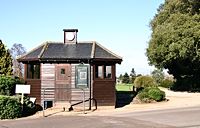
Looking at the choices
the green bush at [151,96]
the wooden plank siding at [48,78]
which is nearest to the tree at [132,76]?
the green bush at [151,96]

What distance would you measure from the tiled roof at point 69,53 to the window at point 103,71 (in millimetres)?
641

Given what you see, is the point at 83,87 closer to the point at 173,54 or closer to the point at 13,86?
the point at 13,86

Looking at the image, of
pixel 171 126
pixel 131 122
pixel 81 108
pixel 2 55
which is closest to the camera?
pixel 171 126

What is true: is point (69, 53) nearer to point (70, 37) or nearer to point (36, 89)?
point (70, 37)

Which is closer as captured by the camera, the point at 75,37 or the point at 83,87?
the point at 83,87

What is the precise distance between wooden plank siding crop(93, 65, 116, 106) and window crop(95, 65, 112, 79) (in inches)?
13.0

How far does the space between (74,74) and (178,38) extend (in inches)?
525

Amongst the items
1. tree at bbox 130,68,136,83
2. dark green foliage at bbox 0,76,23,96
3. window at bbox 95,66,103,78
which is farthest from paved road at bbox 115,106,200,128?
tree at bbox 130,68,136,83

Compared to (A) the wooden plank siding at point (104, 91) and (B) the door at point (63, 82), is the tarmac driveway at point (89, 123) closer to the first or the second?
(A) the wooden plank siding at point (104, 91)

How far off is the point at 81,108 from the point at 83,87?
1.44 meters

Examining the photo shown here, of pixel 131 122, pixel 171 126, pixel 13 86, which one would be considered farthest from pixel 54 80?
pixel 171 126

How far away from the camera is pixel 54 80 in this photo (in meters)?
28.4

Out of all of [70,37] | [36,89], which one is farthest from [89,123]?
[70,37]

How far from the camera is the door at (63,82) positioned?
92.4ft
